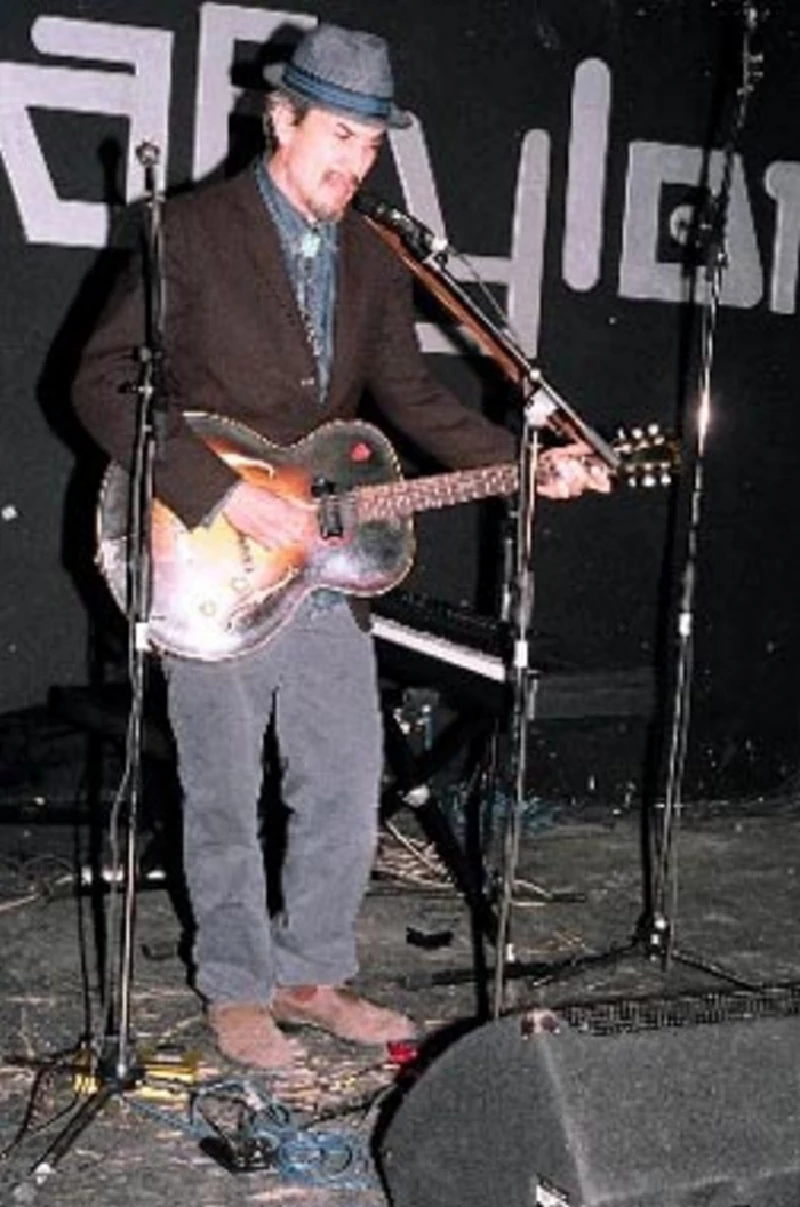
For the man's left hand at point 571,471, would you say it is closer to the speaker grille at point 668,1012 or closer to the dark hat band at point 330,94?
the dark hat band at point 330,94

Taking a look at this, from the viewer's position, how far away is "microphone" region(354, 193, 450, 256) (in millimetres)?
3764

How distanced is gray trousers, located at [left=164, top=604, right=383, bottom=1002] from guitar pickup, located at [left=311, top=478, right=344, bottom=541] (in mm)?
181

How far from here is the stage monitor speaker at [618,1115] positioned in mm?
2721

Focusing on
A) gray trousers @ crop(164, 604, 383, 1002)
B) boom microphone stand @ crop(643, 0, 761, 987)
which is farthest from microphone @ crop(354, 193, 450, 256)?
boom microphone stand @ crop(643, 0, 761, 987)

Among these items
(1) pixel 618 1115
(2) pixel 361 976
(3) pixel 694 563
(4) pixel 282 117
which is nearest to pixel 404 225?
(4) pixel 282 117

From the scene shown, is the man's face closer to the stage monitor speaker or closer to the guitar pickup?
the guitar pickup

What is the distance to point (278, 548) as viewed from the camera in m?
4.06

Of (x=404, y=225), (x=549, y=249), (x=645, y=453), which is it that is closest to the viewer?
(x=404, y=225)

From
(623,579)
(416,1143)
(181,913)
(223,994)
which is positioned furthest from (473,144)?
(416,1143)

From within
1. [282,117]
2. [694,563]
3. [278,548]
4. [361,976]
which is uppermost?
[282,117]

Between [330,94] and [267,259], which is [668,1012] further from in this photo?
[330,94]

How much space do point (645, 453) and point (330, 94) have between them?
1072mm

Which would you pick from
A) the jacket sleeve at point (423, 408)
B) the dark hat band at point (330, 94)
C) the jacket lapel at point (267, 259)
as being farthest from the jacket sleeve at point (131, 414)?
the jacket sleeve at point (423, 408)

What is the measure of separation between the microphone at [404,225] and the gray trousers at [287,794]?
883 millimetres
